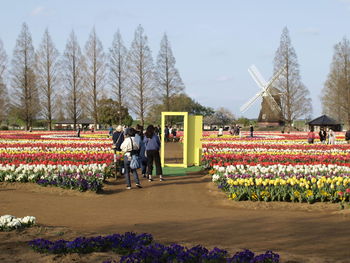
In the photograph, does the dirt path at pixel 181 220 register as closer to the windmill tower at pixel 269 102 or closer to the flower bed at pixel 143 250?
the flower bed at pixel 143 250

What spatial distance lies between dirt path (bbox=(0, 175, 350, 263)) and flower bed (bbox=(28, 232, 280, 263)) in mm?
163

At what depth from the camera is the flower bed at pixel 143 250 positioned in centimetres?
507

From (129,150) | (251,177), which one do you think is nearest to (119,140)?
(129,150)

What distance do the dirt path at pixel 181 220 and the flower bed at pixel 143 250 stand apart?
0.16m

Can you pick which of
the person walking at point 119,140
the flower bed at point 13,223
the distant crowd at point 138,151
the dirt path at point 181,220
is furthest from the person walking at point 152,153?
the flower bed at point 13,223

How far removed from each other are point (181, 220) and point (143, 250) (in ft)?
9.96

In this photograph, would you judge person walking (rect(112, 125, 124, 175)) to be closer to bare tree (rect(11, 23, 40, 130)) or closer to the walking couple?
the walking couple

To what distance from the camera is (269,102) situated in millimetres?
63562

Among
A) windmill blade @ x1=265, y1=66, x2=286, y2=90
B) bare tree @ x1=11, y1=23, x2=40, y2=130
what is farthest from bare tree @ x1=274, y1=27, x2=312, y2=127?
bare tree @ x1=11, y1=23, x2=40, y2=130

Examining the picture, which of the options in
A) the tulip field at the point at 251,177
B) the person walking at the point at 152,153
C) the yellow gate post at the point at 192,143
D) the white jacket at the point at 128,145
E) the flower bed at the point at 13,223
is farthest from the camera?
the yellow gate post at the point at 192,143

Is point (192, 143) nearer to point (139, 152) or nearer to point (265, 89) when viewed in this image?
point (139, 152)

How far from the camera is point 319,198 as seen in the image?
10.0 meters

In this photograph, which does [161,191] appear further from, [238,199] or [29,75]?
[29,75]

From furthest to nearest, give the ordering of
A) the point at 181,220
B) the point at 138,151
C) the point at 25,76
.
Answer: the point at 25,76
the point at 138,151
the point at 181,220
